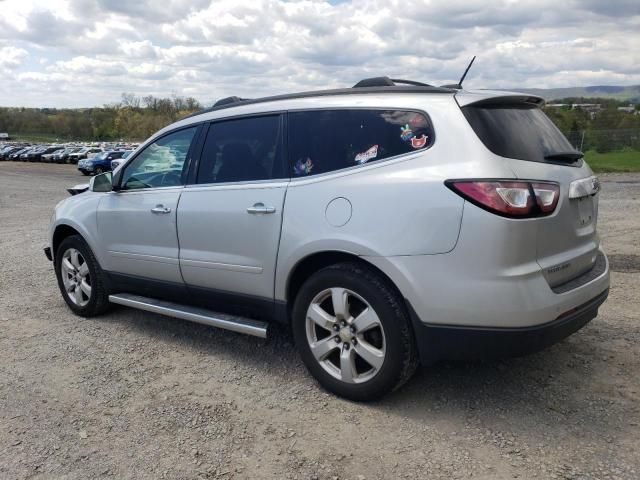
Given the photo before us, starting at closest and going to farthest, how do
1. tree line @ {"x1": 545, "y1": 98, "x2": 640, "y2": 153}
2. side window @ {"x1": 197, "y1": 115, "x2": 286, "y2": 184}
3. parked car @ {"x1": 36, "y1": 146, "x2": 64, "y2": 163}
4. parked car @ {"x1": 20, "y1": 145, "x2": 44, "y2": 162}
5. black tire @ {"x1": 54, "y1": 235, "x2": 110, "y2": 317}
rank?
1. side window @ {"x1": 197, "y1": 115, "x2": 286, "y2": 184}
2. black tire @ {"x1": 54, "y1": 235, "x2": 110, "y2": 317}
3. tree line @ {"x1": 545, "y1": 98, "x2": 640, "y2": 153}
4. parked car @ {"x1": 36, "y1": 146, "x2": 64, "y2": 163}
5. parked car @ {"x1": 20, "y1": 145, "x2": 44, "y2": 162}

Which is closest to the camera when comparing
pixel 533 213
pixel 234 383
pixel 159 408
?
pixel 533 213

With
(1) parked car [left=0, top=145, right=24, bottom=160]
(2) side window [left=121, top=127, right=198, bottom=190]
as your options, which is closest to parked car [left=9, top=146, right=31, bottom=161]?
(1) parked car [left=0, top=145, right=24, bottom=160]

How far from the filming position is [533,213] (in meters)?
3.12

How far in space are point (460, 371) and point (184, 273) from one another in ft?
6.82

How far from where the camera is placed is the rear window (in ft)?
10.8

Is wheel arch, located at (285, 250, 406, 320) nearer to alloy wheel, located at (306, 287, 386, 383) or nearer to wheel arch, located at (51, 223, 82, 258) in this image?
alloy wheel, located at (306, 287, 386, 383)

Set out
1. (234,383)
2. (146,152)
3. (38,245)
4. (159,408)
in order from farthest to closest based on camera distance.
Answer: (38,245), (146,152), (234,383), (159,408)

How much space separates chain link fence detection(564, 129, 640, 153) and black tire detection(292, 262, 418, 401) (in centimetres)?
2876

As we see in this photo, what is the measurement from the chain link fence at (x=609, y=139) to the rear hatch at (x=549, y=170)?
28007 millimetres

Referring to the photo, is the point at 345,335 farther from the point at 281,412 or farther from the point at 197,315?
the point at 197,315

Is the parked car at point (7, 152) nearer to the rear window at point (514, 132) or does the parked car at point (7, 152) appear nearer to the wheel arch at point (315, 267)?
the wheel arch at point (315, 267)

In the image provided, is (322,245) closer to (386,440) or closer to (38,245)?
(386,440)

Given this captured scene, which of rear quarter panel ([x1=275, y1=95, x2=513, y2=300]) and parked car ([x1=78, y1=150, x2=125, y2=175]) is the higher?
rear quarter panel ([x1=275, y1=95, x2=513, y2=300])

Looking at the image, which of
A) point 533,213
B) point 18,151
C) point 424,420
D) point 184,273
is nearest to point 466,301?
point 533,213
